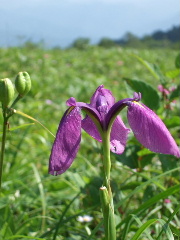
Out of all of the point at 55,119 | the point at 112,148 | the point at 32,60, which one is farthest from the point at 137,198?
the point at 32,60

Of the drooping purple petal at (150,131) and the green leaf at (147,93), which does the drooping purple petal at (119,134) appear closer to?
the drooping purple petal at (150,131)

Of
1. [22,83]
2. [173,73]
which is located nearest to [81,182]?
[173,73]

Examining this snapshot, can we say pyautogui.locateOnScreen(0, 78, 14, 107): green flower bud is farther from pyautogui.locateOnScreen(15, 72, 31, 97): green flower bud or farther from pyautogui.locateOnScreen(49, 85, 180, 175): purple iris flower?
pyautogui.locateOnScreen(49, 85, 180, 175): purple iris flower

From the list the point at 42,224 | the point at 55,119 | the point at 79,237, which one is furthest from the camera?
the point at 55,119

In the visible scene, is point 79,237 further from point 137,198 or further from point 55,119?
point 55,119

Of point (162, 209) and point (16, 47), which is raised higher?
point (16, 47)

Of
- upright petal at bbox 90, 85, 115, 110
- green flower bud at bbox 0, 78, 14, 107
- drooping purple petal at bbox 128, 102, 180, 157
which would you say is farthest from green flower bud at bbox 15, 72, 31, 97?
drooping purple petal at bbox 128, 102, 180, 157
